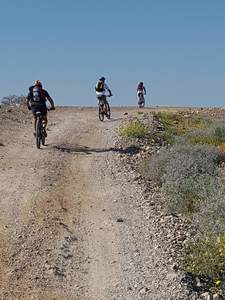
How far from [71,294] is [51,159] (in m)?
8.46

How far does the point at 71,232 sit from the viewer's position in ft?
31.4

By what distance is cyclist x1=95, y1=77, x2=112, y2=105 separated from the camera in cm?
2531

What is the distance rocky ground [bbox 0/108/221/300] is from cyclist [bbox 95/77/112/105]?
931 centimetres

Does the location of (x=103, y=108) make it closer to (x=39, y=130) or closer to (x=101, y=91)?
(x=101, y=91)

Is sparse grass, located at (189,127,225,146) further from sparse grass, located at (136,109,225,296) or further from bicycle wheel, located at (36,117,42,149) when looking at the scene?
bicycle wheel, located at (36,117,42,149)

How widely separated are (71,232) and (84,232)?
21 centimetres

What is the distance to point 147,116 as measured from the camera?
86.9 feet

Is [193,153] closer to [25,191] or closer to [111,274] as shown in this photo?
[25,191]

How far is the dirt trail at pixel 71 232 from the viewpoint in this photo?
7.63m

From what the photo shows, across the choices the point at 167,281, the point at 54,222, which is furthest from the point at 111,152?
the point at 167,281

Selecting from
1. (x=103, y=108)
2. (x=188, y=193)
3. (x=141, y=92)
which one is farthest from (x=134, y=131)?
(x=141, y=92)

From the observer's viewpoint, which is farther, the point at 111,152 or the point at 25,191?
the point at 111,152

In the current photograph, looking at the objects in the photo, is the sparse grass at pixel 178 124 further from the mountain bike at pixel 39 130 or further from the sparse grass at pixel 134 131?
the mountain bike at pixel 39 130

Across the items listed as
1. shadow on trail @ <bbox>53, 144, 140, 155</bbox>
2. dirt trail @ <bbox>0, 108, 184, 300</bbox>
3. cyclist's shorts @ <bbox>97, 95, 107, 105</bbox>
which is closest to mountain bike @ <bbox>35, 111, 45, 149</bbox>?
shadow on trail @ <bbox>53, 144, 140, 155</bbox>
